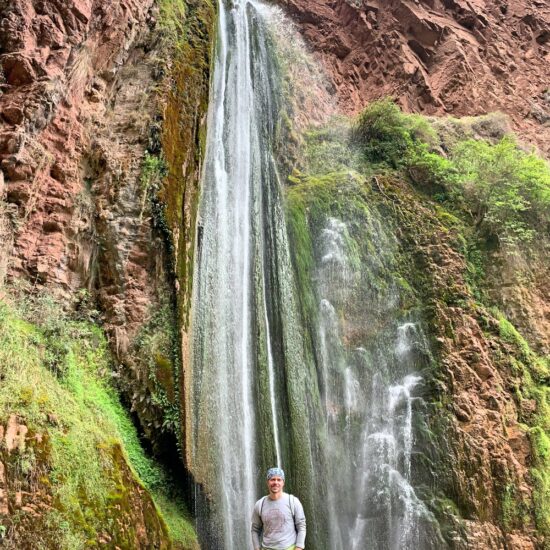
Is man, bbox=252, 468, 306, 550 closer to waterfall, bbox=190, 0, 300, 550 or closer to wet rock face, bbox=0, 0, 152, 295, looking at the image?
waterfall, bbox=190, 0, 300, 550

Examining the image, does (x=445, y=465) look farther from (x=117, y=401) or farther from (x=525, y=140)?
(x=525, y=140)

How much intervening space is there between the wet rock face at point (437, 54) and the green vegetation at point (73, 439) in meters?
14.2

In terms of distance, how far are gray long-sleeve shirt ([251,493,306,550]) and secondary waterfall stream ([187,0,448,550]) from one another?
3034 mm

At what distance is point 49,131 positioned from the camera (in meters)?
8.02

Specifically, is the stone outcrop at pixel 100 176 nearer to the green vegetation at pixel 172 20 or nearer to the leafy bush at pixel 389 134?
the green vegetation at pixel 172 20

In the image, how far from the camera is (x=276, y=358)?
9562 mm

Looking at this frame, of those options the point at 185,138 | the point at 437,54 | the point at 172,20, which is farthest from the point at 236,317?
the point at 437,54

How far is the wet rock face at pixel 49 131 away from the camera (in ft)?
24.2

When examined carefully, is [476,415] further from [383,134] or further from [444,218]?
[383,134]

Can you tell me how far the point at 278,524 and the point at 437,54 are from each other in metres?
18.8

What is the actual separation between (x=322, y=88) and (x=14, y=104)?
41.0 ft

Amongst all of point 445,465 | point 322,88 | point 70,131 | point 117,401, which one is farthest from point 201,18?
point 445,465

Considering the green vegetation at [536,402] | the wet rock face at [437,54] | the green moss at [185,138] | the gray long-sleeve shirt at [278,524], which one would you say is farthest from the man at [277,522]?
the wet rock face at [437,54]

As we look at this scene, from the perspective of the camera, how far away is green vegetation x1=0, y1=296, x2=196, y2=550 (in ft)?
14.9
